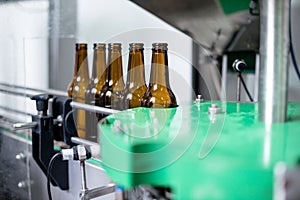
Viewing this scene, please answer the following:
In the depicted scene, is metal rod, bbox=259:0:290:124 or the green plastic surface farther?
metal rod, bbox=259:0:290:124

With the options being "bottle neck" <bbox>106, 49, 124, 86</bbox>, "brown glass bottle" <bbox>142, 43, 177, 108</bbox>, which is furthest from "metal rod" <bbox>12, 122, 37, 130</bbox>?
"brown glass bottle" <bbox>142, 43, 177, 108</bbox>

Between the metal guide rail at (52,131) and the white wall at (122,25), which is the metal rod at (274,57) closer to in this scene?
the metal guide rail at (52,131)

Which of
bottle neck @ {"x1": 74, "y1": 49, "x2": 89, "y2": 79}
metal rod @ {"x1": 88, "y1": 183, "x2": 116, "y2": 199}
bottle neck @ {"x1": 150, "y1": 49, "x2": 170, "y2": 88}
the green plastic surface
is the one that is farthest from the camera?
bottle neck @ {"x1": 74, "y1": 49, "x2": 89, "y2": 79}

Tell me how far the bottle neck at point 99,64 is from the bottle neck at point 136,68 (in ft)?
0.39

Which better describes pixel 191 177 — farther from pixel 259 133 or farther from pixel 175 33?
pixel 175 33

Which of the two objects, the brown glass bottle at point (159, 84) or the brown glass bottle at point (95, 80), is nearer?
the brown glass bottle at point (159, 84)

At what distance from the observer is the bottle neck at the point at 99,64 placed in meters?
0.95

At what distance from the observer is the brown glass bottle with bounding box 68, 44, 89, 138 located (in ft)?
3.19

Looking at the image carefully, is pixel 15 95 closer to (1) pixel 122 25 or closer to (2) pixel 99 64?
(2) pixel 99 64

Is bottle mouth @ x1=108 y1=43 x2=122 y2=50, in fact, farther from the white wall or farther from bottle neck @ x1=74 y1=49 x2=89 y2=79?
the white wall

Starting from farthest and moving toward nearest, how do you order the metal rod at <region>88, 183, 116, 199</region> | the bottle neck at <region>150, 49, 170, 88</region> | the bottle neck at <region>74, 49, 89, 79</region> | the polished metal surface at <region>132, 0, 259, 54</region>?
the polished metal surface at <region>132, 0, 259, 54</region> → the bottle neck at <region>74, 49, 89, 79</region> → the bottle neck at <region>150, 49, 170, 88</region> → the metal rod at <region>88, 183, 116, 199</region>

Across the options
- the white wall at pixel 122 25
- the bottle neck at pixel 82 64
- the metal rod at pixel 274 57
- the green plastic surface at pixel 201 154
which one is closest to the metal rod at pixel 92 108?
the bottle neck at pixel 82 64

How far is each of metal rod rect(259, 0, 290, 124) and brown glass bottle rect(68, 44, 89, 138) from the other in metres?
0.54

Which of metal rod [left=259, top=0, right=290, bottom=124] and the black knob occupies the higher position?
A: metal rod [left=259, top=0, right=290, bottom=124]
